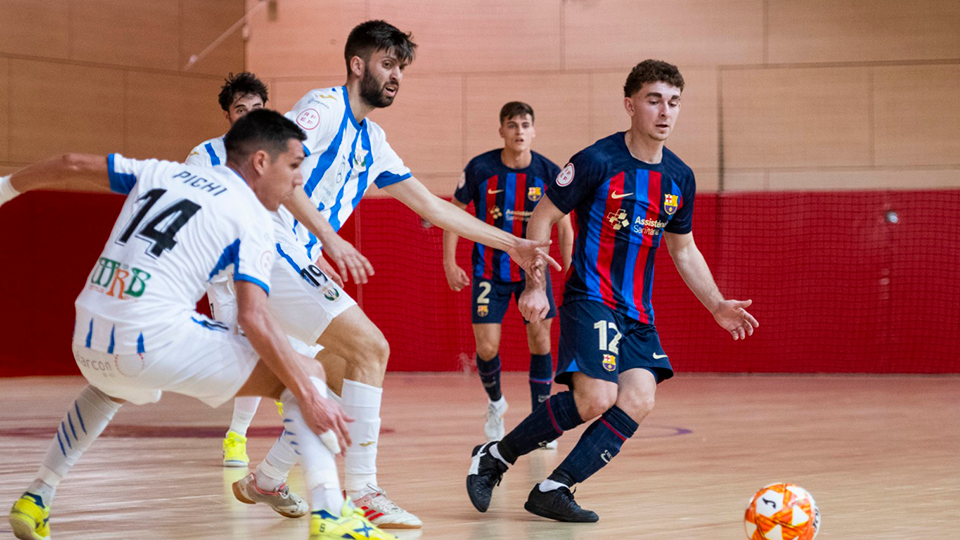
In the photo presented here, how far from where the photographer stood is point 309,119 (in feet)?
15.3

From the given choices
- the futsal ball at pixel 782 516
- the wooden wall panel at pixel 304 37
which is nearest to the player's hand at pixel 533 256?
the futsal ball at pixel 782 516

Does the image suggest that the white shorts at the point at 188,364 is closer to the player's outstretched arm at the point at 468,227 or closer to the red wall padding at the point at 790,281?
the player's outstretched arm at the point at 468,227

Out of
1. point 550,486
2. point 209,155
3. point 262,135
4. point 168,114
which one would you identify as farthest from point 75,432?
point 168,114

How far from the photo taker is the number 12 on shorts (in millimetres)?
4613

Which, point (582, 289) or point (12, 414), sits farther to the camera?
point (12, 414)

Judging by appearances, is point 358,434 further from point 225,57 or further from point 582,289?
point 225,57

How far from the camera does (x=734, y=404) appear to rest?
33.2ft

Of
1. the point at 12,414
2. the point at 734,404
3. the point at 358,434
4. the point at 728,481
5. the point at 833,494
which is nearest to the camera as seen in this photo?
the point at 358,434

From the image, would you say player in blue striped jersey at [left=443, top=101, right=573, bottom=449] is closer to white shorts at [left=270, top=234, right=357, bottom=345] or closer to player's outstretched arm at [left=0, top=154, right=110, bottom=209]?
white shorts at [left=270, top=234, right=357, bottom=345]

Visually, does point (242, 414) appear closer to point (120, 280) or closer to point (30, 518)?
point (30, 518)

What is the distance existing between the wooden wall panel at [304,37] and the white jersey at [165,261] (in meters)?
11.3

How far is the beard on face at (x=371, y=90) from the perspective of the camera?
16.1ft

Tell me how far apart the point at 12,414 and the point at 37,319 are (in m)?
4.22

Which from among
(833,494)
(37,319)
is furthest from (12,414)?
(833,494)
